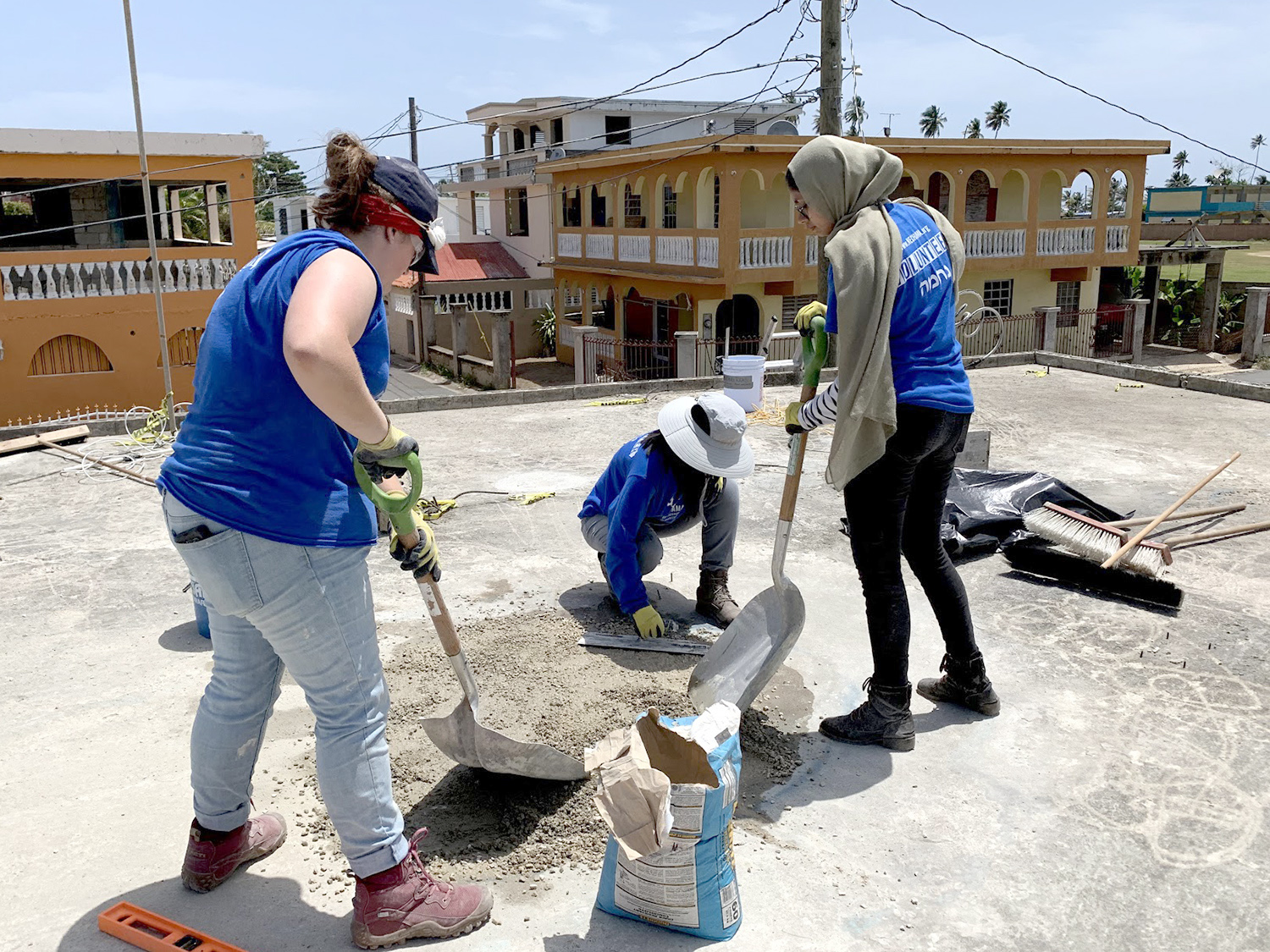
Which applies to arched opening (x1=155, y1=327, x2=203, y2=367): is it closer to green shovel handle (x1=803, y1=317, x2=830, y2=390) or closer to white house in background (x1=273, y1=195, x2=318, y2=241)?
green shovel handle (x1=803, y1=317, x2=830, y2=390)

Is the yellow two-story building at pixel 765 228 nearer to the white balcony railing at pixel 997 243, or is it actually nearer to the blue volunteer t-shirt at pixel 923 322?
the white balcony railing at pixel 997 243

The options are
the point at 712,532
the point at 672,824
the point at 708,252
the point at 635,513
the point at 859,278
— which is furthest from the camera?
the point at 708,252

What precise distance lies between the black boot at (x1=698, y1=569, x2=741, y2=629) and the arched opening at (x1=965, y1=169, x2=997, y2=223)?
20381 millimetres

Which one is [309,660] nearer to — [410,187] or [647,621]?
[410,187]

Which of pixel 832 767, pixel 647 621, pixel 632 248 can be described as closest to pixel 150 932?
pixel 832 767

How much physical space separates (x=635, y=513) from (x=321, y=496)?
70.5 inches

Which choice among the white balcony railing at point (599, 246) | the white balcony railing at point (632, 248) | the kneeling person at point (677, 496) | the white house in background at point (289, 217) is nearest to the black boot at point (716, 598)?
the kneeling person at point (677, 496)

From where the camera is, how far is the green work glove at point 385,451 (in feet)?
6.63

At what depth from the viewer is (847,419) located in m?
2.81

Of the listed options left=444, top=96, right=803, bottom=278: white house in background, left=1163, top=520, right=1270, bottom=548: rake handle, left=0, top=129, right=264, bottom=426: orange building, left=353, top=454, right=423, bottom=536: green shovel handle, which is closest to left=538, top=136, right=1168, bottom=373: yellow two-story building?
left=444, top=96, right=803, bottom=278: white house in background

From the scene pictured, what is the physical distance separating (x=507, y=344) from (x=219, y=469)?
17653 millimetres

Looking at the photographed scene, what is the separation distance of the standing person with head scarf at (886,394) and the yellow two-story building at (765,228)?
1452 cm

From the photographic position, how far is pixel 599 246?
22.5 metres

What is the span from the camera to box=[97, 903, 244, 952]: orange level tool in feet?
6.97
